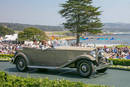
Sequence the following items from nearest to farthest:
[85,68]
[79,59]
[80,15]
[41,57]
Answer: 1. [85,68]
2. [79,59]
3. [41,57]
4. [80,15]

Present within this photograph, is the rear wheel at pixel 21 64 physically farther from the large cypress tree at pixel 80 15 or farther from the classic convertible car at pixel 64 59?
the large cypress tree at pixel 80 15

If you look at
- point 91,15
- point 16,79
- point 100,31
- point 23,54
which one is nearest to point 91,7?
point 91,15

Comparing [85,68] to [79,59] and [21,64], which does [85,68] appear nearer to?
[79,59]

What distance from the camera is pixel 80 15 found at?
55.3m

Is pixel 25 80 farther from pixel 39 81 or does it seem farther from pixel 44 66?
pixel 44 66

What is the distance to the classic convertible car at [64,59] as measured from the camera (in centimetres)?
1009

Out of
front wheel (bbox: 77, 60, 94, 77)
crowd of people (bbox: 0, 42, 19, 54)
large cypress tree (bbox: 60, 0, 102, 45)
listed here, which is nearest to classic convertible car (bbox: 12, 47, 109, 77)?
front wheel (bbox: 77, 60, 94, 77)

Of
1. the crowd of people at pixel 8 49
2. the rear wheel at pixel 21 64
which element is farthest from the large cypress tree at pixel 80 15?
the rear wheel at pixel 21 64

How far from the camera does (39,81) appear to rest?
6629 mm

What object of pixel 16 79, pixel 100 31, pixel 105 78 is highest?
pixel 100 31

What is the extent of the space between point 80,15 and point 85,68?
4607cm

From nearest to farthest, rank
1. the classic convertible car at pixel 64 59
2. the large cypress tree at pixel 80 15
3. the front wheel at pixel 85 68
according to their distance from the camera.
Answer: the front wheel at pixel 85 68
the classic convertible car at pixel 64 59
the large cypress tree at pixel 80 15

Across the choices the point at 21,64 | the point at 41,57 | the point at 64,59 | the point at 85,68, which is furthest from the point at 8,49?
the point at 85,68

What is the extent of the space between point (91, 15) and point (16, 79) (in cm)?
5008
